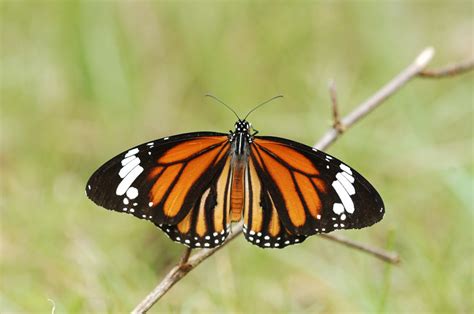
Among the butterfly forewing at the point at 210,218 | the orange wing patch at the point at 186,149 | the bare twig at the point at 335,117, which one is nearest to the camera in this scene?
the butterfly forewing at the point at 210,218

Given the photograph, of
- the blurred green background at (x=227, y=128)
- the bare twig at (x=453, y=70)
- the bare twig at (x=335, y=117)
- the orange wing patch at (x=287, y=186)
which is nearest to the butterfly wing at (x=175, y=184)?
the orange wing patch at (x=287, y=186)

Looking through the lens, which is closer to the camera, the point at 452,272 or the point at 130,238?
the point at 452,272

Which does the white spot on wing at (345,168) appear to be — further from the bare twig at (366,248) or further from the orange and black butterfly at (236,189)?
the bare twig at (366,248)

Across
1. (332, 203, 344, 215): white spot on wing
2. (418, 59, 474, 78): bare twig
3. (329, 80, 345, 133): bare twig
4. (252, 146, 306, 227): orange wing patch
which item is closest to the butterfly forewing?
(252, 146, 306, 227): orange wing patch

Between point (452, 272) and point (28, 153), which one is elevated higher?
point (28, 153)

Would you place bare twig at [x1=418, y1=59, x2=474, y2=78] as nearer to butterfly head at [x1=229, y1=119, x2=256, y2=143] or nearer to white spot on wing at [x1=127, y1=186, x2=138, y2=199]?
butterfly head at [x1=229, y1=119, x2=256, y2=143]

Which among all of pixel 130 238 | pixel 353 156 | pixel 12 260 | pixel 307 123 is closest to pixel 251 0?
pixel 307 123

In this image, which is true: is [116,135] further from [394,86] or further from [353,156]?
[394,86]
